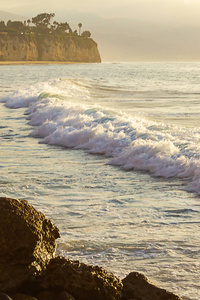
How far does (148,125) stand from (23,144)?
151 inches

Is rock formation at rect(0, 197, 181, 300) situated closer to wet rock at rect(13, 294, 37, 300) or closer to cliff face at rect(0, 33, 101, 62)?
wet rock at rect(13, 294, 37, 300)

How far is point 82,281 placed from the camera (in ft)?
13.9

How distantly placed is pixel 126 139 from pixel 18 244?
9.23 m

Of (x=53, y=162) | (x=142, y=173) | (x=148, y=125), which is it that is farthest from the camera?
(x=148, y=125)

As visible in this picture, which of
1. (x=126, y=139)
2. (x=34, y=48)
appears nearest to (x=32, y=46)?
(x=34, y=48)

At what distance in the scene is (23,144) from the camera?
13.8 meters

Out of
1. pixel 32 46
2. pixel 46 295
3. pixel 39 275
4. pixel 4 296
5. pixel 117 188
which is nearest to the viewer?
pixel 4 296

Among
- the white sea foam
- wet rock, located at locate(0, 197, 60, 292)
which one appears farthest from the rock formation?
the white sea foam

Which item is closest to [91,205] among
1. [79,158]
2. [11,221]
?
[11,221]

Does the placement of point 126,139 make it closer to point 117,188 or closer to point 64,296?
point 117,188

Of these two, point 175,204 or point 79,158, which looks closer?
point 175,204

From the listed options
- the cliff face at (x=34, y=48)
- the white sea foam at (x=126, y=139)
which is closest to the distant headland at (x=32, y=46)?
the cliff face at (x=34, y=48)

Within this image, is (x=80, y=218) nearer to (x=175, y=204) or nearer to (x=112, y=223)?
(x=112, y=223)

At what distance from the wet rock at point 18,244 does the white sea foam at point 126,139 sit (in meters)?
4.60
